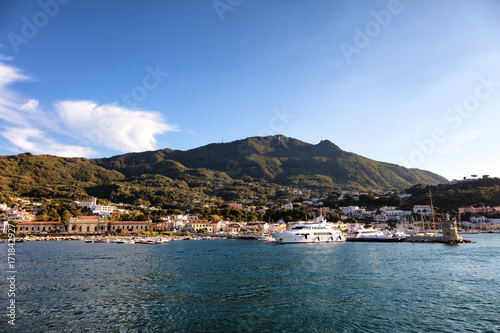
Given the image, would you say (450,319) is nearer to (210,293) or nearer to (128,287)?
(210,293)

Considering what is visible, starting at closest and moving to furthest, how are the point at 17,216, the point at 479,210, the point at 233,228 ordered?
the point at 17,216 → the point at 233,228 → the point at 479,210

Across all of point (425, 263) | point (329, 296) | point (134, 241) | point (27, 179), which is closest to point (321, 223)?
point (425, 263)

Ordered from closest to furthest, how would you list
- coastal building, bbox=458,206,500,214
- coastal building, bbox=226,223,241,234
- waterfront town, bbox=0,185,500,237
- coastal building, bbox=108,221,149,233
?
waterfront town, bbox=0,185,500,237, coastal building, bbox=108,221,149,233, coastal building, bbox=226,223,241,234, coastal building, bbox=458,206,500,214

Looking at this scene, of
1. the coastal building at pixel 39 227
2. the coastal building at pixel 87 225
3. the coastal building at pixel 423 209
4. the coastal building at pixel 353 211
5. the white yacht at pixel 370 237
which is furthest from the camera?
the coastal building at pixel 353 211

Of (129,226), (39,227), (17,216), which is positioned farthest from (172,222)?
(17,216)

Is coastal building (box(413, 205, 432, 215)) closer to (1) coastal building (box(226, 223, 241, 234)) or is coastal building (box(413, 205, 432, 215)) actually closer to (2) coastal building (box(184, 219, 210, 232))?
(1) coastal building (box(226, 223, 241, 234))

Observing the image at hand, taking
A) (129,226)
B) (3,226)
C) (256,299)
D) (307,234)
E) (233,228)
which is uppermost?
(3,226)

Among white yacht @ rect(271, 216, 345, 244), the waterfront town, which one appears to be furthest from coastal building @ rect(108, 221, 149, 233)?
white yacht @ rect(271, 216, 345, 244)

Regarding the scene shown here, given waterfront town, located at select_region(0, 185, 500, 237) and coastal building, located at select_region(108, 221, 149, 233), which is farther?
coastal building, located at select_region(108, 221, 149, 233)

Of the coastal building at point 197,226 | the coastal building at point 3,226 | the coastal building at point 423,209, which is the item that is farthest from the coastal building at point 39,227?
the coastal building at point 423,209

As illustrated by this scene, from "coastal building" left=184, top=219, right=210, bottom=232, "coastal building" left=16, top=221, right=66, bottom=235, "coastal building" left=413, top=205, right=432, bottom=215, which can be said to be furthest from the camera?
"coastal building" left=413, top=205, right=432, bottom=215

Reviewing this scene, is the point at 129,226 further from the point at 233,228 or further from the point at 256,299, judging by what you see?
the point at 256,299

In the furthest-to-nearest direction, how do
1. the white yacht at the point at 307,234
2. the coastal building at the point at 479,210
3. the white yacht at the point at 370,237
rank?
1. the coastal building at the point at 479,210
2. the white yacht at the point at 370,237
3. the white yacht at the point at 307,234

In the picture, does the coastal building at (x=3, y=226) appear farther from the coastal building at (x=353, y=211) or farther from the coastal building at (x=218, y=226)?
the coastal building at (x=353, y=211)
